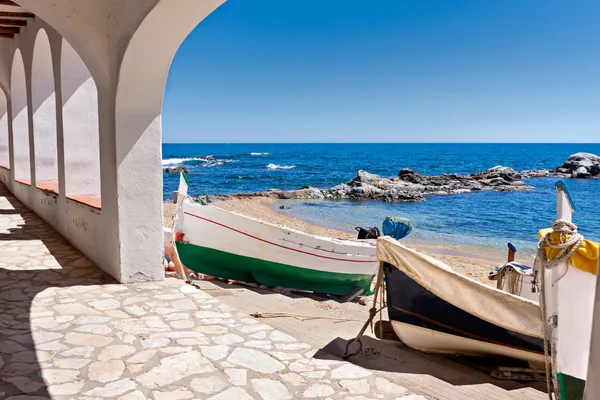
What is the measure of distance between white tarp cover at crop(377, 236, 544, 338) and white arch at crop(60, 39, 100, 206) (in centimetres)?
395

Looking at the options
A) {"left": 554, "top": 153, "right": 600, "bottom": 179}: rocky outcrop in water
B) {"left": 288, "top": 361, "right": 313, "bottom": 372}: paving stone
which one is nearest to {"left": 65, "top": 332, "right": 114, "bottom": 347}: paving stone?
{"left": 288, "top": 361, "right": 313, "bottom": 372}: paving stone

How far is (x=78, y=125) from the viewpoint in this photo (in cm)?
612

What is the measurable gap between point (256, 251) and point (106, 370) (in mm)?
4110

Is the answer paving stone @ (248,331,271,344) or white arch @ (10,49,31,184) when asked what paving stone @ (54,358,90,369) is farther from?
white arch @ (10,49,31,184)

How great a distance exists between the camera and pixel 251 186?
98.4 feet

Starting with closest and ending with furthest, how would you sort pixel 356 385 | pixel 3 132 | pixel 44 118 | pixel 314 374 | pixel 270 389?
pixel 270 389 → pixel 356 385 → pixel 314 374 → pixel 44 118 → pixel 3 132

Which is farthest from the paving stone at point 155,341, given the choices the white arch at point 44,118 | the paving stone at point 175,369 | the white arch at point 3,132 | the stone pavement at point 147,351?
the white arch at point 3,132

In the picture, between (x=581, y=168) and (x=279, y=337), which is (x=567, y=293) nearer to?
(x=279, y=337)

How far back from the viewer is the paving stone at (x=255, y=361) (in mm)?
2934

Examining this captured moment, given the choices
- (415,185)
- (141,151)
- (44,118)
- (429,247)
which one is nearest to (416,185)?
(415,185)

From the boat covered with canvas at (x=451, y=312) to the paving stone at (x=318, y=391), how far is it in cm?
197

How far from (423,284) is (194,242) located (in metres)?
3.65

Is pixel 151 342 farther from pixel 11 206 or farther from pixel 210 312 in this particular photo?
pixel 11 206

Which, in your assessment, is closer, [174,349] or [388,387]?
[388,387]
